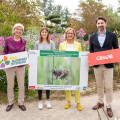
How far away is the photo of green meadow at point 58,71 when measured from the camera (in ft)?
10.9

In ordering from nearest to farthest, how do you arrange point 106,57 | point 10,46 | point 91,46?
point 106,57 → point 10,46 → point 91,46

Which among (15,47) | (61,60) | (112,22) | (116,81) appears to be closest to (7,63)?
(15,47)

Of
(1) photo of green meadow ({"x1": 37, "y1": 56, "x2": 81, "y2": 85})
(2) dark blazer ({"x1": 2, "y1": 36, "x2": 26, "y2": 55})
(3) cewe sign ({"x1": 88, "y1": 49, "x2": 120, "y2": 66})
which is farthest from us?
(1) photo of green meadow ({"x1": 37, "y1": 56, "x2": 81, "y2": 85})

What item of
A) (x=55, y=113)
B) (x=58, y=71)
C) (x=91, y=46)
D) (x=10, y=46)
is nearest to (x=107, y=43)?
(x=91, y=46)

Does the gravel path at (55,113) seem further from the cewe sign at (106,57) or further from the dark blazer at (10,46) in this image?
the dark blazer at (10,46)

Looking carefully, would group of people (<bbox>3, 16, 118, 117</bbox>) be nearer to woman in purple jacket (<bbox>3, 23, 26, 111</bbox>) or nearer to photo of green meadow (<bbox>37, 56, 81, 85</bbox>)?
woman in purple jacket (<bbox>3, 23, 26, 111</bbox>)

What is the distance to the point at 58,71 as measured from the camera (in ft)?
11.0

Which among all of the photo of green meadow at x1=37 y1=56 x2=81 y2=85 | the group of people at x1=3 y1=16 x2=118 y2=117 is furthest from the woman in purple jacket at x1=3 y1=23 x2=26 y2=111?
the photo of green meadow at x1=37 y1=56 x2=81 y2=85

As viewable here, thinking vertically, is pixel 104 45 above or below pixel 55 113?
above

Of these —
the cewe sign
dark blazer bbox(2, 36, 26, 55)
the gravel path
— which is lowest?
the gravel path

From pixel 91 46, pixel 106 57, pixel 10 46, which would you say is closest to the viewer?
pixel 106 57

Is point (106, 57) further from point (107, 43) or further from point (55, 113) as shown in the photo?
point (55, 113)

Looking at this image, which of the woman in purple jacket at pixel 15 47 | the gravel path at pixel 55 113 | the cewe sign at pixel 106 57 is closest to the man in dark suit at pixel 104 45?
the cewe sign at pixel 106 57

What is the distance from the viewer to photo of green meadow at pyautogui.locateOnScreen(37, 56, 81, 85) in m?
3.31
